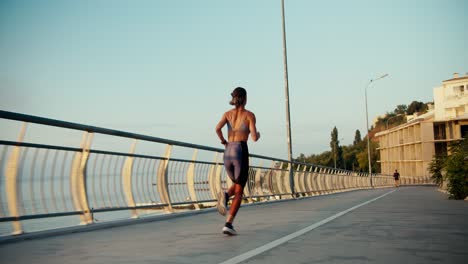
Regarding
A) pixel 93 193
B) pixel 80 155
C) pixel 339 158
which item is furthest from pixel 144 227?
pixel 339 158

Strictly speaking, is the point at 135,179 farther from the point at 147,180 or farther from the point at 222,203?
the point at 222,203

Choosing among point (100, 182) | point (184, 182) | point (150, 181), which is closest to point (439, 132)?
point (184, 182)

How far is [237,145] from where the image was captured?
743 cm

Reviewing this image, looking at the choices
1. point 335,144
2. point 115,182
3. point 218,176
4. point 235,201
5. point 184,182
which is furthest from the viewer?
point 335,144

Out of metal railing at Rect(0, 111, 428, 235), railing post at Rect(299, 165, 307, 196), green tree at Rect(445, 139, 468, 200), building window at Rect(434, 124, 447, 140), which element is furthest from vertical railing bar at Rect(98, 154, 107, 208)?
building window at Rect(434, 124, 447, 140)

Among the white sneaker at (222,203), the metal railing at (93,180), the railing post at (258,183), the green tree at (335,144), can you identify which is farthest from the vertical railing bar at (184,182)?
the green tree at (335,144)

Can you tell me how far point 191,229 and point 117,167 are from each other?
7.17 ft

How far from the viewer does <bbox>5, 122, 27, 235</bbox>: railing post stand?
6.88 m

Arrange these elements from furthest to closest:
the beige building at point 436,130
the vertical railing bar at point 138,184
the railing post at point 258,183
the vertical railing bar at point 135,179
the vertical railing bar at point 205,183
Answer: the beige building at point 436,130 < the railing post at point 258,183 < the vertical railing bar at point 205,183 < the vertical railing bar at point 138,184 < the vertical railing bar at point 135,179

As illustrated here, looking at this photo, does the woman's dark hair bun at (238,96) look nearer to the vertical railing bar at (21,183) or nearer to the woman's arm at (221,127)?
the woman's arm at (221,127)

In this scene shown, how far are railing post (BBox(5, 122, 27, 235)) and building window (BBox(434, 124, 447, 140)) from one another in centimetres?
10387

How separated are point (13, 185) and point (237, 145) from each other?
284cm

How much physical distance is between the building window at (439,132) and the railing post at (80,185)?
10245 cm

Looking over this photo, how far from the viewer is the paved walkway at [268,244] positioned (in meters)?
5.16
